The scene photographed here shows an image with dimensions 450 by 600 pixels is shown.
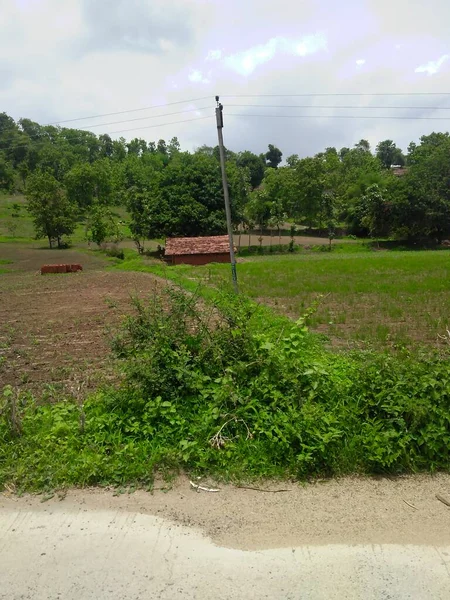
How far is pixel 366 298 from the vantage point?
46.9 ft

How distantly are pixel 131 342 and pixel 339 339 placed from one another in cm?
483

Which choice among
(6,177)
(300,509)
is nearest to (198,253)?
(300,509)

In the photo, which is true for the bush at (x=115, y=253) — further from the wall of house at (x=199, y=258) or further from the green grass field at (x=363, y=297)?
the green grass field at (x=363, y=297)

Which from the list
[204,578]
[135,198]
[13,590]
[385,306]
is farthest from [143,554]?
[135,198]

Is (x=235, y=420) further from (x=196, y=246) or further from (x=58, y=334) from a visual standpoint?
(x=196, y=246)

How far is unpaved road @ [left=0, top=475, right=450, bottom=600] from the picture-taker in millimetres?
2598

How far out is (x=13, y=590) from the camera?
8.57 ft

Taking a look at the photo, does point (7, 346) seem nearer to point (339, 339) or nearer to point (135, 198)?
point (339, 339)

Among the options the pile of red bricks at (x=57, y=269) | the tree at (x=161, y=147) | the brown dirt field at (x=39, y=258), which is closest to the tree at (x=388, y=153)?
the tree at (x=161, y=147)

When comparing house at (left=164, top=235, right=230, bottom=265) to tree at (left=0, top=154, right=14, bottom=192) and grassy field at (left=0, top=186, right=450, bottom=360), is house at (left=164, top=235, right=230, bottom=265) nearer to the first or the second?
grassy field at (left=0, top=186, right=450, bottom=360)

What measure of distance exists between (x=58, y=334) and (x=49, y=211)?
36.2 m

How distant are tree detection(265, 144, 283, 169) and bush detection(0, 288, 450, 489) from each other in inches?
3636

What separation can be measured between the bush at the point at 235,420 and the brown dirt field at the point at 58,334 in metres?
0.87

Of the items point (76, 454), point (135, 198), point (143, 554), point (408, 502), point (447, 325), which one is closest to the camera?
point (143, 554)
